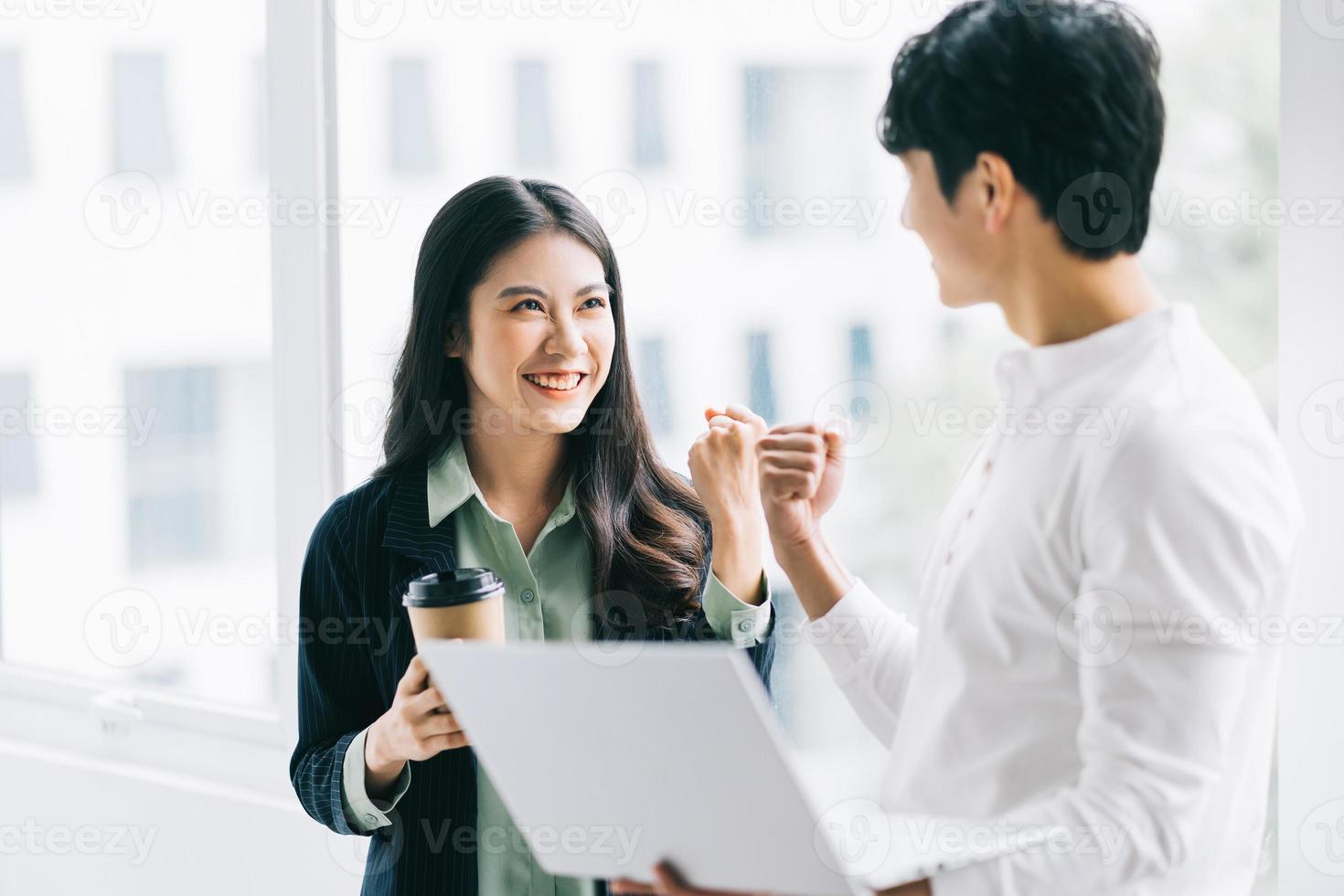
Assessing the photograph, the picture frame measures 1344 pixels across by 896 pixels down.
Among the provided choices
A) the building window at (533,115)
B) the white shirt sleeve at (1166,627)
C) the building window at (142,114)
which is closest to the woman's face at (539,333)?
the building window at (533,115)

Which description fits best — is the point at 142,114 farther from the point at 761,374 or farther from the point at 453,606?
the point at 453,606

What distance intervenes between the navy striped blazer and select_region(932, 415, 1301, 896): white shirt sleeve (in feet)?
2.10

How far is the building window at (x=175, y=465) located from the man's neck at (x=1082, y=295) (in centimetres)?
181

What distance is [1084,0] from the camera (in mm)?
1058

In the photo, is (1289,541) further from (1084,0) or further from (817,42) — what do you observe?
(817,42)

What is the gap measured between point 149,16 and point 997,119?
6.57 ft

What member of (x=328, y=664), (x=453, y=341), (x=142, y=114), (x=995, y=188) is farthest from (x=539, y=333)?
(x=142, y=114)

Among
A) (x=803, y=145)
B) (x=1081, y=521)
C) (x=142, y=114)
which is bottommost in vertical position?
(x=1081, y=521)

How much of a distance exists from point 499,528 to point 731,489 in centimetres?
30

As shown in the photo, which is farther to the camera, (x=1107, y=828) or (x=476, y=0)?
(x=476, y=0)

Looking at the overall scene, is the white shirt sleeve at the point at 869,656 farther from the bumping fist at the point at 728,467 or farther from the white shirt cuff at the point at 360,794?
the white shirt cuff at the point at 360,794

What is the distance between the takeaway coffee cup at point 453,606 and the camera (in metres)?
1.13

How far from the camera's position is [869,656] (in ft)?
4.08

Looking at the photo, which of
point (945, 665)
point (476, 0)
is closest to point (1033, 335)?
point (945, 665)
